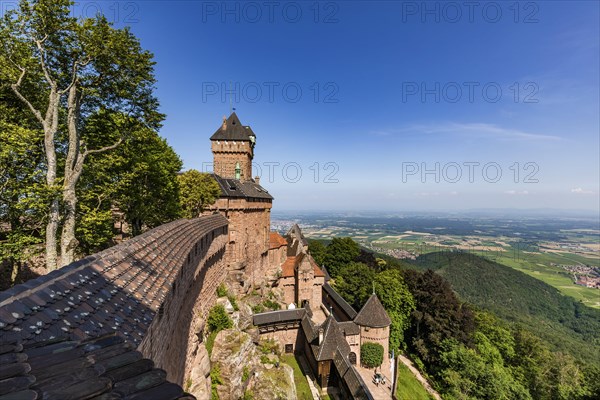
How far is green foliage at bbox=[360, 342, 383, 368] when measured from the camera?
77.3ft

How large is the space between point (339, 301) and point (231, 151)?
75.9 feet

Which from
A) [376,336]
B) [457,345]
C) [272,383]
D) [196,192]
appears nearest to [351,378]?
[272,383]

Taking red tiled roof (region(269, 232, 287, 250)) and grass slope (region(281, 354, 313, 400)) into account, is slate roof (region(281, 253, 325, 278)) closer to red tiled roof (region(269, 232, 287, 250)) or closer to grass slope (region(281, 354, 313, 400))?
red tiled roof (region(269, 232, 287, 250))

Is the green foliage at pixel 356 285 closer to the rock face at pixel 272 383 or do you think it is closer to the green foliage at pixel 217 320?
the rock face at pixel 272 383

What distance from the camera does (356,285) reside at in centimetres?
3394

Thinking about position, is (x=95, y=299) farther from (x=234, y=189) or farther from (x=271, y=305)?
(x=271, y=305)

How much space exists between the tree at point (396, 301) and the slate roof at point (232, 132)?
25.1 metres

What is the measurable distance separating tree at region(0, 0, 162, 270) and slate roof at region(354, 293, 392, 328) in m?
23.3

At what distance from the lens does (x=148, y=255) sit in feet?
21.4

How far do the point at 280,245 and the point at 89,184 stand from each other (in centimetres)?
2269

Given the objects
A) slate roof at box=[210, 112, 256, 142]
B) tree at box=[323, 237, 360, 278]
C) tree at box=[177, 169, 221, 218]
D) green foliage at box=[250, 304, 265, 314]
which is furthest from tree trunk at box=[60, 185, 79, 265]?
tree at box=[323, 237, 360, 278]

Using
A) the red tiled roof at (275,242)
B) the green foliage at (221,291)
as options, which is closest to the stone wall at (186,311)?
the green foliage at (221,291)

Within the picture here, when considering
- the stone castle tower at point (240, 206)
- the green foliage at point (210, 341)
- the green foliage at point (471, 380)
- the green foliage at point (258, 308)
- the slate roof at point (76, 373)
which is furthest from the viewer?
the green foliage at point (258, 308)

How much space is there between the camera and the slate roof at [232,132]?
100 ft
